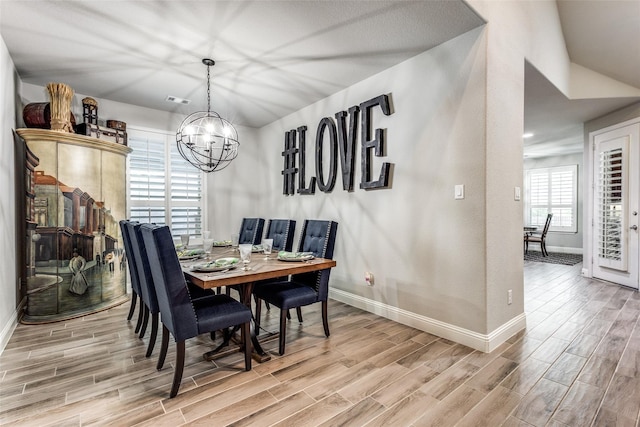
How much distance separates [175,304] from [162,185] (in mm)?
3248

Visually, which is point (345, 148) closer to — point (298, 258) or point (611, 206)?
point (298, 258)

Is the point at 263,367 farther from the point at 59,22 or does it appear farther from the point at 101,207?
the point at 59,22

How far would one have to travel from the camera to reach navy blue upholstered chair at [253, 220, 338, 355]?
2516 millimetres

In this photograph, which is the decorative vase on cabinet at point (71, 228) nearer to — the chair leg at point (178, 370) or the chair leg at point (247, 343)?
the chair leg at point (178, 370)

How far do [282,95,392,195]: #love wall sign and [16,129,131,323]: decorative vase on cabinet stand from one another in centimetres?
229

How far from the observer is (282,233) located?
3607 mm

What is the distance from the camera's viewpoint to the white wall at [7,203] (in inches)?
105

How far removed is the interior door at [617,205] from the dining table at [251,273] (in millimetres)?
4727

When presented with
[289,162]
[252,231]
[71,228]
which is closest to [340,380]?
[252,231]

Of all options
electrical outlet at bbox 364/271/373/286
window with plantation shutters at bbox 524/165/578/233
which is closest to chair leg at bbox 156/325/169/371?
electrical outlet at bbox 364/271/373/286

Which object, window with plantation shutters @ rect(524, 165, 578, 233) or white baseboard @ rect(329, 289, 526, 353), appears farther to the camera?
window with plantation shutters @ rect(524, 165, 578, 233)

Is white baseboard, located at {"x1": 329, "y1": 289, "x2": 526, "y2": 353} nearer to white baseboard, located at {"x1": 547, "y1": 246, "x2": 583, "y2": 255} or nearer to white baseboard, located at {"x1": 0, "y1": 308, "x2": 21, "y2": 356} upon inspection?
white baseboard, located at {"x1": 0, "y1": 308, "x2": 21, "y2": 356}

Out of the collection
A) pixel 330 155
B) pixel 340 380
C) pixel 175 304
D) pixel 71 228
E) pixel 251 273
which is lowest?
pixel 340 380

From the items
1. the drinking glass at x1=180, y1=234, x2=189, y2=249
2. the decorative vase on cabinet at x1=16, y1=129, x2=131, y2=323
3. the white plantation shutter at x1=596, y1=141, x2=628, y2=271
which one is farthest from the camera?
the white plantation shutter at x1=596, y1=141, x2=628, y2=271
